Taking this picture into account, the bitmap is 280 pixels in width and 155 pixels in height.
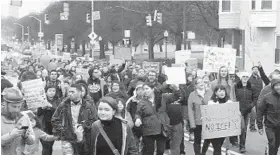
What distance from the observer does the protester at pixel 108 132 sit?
5797mm

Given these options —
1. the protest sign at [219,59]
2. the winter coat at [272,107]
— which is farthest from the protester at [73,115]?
the protest sign at [219,59]

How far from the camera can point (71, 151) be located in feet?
23.5

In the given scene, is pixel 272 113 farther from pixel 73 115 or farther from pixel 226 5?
pixel 226 5

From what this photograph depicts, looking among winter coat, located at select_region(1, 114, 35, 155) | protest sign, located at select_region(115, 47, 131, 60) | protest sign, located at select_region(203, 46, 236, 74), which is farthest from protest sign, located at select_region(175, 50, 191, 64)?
winter coat, located at select_region(1, 114, 35, 155)

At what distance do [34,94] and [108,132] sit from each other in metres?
4.17

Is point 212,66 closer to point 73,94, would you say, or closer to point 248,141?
point 248,141

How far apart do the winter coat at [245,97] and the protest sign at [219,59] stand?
221cm

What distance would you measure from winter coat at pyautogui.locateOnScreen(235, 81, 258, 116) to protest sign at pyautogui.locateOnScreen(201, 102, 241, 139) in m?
2.00

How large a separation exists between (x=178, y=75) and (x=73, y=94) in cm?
415

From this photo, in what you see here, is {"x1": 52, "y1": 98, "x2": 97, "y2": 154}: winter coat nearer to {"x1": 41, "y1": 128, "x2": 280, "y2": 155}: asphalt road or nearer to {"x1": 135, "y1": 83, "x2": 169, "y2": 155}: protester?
{"x1": 135, "y1": 83, "x2": 169, "y2": 155}: protester

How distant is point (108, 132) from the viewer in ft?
19.1

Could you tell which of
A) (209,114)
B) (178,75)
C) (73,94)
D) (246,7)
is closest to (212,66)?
(178,75)

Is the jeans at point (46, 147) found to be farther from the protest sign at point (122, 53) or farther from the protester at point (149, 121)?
the protest sign at point (122, 53)

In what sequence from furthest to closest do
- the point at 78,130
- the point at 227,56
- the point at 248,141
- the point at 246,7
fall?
the point at 246,7 → the point at 227,56 → the point at 248,141 → the point at 78,130
